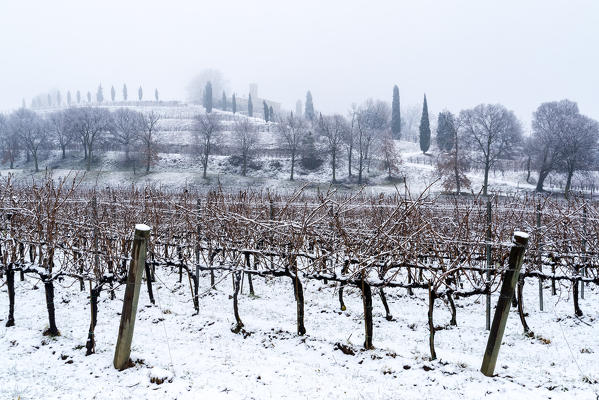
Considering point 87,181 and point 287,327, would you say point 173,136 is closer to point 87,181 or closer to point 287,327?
point 87,181

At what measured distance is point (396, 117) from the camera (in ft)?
239

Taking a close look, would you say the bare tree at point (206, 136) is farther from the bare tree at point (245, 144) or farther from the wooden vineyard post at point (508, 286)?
the wooden vineyard post at point (508, 286)

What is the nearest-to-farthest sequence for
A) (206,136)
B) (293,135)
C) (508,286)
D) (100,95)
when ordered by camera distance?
(508,286), (293,135), (206,136), (100,95)

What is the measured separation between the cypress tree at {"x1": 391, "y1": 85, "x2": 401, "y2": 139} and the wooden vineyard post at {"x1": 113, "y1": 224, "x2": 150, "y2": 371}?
7203 cm

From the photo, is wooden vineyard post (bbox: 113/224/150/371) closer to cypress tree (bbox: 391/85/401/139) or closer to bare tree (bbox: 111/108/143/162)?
bare tree (bbox: 111/108/143/162)

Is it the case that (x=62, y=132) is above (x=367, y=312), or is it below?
above

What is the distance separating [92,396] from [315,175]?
141ft

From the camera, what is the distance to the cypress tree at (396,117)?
7212 centimetres

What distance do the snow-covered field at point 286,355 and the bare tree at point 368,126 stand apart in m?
37.5

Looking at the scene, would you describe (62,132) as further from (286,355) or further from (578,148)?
(578,148)

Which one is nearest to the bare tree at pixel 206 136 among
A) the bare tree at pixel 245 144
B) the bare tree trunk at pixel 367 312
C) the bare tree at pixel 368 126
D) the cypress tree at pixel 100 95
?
the bare tree at pixel 245 144

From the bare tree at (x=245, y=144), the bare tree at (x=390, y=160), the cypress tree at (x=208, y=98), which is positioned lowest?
the bare tree at (x=390, y=160)

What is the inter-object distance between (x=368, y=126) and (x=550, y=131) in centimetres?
2412

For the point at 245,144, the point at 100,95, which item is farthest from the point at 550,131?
the point at 100,95
